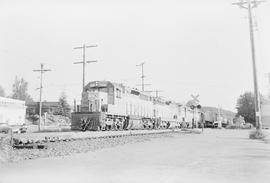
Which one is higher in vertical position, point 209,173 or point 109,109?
point 109,109

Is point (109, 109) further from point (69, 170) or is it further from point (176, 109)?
point (176, 109)

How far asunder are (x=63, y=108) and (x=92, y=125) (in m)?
52.4

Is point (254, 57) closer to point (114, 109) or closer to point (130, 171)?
point (114, 109)

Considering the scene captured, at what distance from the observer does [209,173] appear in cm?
756

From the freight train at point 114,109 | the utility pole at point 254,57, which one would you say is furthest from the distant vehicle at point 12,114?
the utility pole at point 254,57

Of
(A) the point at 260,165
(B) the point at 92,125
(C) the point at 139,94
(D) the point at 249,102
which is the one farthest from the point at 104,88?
(D) the point at 249,102

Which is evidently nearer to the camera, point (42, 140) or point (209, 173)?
point (209, 173)

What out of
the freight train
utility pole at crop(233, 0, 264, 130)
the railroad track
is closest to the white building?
the freight train

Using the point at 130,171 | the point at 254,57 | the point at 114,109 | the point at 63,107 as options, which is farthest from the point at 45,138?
the point at 63,107

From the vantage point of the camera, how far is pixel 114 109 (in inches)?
949

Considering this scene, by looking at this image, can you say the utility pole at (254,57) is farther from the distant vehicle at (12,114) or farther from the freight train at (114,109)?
the distant vehicle at (12,114)

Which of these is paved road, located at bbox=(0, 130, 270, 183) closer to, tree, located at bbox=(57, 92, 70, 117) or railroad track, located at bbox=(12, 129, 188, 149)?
railroad track, located at bbox=(12, 129, 188, 149)

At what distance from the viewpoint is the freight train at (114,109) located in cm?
2234

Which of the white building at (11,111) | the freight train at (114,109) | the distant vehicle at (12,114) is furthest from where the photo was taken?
the white building at (11,111)
